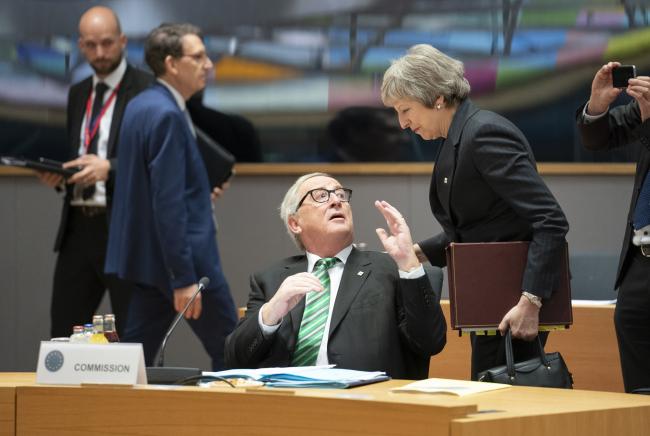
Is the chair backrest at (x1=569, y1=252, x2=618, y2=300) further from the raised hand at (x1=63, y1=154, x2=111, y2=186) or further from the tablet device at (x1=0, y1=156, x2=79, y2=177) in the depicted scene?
the tablet device at (x1=0, y1=156, x2=79, y2=177)

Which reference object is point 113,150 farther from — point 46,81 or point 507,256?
point 507,256

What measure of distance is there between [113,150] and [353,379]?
2.67m

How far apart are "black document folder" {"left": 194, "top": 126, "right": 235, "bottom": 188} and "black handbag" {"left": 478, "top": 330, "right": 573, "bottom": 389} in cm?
242

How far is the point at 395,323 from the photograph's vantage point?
11.0 ft

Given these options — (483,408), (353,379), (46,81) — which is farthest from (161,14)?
(483,408)

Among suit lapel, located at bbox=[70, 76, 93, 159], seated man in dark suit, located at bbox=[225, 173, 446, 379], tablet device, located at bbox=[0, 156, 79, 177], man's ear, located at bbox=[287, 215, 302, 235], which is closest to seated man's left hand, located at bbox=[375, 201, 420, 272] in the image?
seated man in dark suit, located at bbox=[225, 173, 446, 379]

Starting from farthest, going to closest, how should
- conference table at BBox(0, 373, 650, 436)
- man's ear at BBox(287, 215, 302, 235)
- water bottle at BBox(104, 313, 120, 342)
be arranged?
man's ear at BBox(287, 215, 302, 235)
water bottle at BBox(104, 313, 120, 342)
conference table at BBox(0, 373, 650, 436)

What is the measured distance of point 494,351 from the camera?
11.0 ft

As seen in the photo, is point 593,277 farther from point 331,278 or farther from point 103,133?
point 103,133

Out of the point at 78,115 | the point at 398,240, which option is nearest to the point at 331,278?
the point at 398,240

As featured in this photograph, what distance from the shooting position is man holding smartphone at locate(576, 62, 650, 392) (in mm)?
3418

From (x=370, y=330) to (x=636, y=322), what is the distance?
Answer: 76 cm

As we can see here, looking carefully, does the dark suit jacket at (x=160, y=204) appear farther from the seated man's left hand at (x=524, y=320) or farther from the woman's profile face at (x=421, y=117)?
the seated man's left hand at (x=524, y=320)

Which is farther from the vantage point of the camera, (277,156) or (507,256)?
(277,156)
